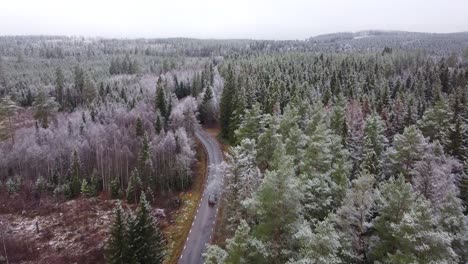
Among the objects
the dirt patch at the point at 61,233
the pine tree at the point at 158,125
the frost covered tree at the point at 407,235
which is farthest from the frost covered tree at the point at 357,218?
the pine tree at the point at 158,125

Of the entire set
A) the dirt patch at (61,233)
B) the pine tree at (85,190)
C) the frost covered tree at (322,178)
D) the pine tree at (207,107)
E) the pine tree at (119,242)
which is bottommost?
the dirt patch at (61,233)

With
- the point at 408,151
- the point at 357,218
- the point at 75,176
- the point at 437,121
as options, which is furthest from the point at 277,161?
the point at 75,176

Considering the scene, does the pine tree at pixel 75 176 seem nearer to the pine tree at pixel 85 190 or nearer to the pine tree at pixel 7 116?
the pine tree at pixel 85 190

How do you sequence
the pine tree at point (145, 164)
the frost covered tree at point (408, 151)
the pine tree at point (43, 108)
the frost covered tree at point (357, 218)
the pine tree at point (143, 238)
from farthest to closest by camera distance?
1. the pine tree at point (43, 108)
2. the pine tree at point (145, 164)
3. the frost covered tree at point (408, 151)
4. the pine tree at point (143, 238)
5. the frost covered tree at point (357, 218)

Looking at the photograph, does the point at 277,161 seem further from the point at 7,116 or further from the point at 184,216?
the point at 7,116

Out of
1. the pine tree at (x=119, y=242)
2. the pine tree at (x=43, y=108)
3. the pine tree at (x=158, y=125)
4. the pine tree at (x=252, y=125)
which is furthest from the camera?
the pine tree at (x=43, y=108)

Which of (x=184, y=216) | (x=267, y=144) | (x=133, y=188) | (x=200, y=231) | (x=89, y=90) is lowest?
(x=184, y=216)

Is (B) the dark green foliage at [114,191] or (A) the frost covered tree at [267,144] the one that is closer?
(A) the frost covered tree at [267,144]
